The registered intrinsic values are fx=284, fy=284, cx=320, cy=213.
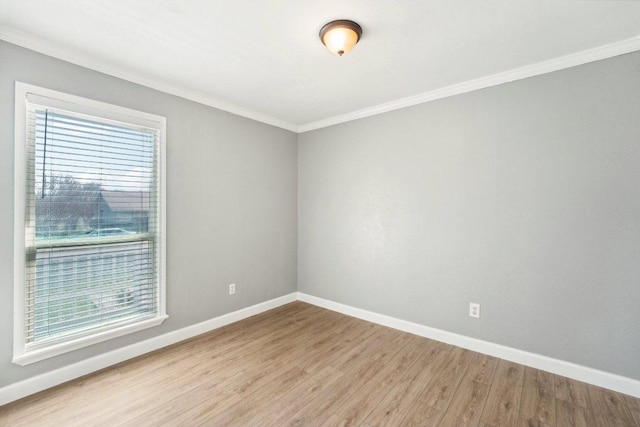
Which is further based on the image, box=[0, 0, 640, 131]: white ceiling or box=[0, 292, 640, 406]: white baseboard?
box=[0, 292, 640, 406]: white baseboard

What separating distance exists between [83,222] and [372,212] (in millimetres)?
2798

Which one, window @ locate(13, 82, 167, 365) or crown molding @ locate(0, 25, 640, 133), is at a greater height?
crown molding @ locate(0, 25, 640, 133)

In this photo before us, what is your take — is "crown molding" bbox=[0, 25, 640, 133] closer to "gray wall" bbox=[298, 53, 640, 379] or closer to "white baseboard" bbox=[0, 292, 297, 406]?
"gray wall" bbox=[298, 53, 640, 379]

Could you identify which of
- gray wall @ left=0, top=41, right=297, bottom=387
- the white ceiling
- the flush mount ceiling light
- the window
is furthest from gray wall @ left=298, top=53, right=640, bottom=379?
the window

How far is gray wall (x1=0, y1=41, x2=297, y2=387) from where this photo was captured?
1.99 meters

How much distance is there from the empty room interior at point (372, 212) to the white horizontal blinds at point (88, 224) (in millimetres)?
16

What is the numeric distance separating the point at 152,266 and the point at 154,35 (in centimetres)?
197

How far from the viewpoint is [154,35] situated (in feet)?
6.64

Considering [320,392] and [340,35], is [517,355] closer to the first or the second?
[320,392]

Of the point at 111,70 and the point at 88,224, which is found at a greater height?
the point at 111,70

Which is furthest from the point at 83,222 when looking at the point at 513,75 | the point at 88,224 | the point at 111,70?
the point at 513,75

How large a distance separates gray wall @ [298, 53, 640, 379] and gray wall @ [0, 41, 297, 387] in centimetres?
95

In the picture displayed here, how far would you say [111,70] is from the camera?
2.42 m

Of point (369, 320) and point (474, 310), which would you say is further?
point (369, 320)
